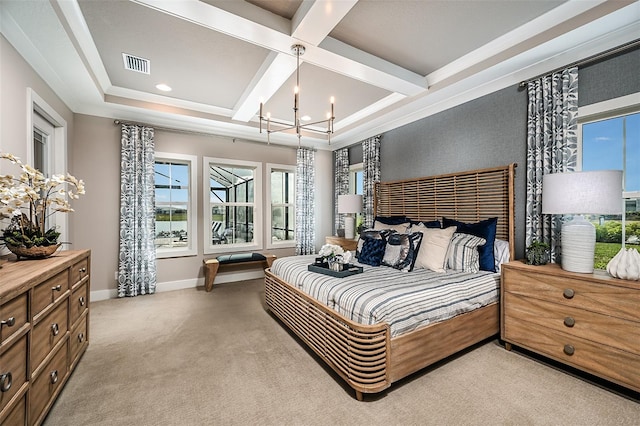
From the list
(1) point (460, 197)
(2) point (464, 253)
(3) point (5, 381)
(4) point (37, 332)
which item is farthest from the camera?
(1) point (460, 197)

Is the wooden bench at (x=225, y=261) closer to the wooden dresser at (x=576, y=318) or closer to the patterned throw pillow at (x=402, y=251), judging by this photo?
the patterned throw pillow at (x=402, y=251)

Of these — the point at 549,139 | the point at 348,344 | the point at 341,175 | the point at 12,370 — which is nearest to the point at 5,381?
the point at 12,370

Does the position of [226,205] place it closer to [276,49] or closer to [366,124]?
[366,124]

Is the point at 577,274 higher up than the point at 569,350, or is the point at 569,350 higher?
the point at 577,274

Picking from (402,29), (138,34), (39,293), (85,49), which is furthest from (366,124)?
(39,293)

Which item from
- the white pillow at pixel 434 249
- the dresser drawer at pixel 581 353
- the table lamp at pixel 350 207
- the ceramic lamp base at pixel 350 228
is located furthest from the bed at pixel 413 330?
the ceramic lamp base at pixel 350 228

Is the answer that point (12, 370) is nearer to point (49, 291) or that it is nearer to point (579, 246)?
point (49, 291)

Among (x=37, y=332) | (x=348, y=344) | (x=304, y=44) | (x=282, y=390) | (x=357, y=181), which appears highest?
(x=304, y=44)

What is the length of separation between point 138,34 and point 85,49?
60 centimetres

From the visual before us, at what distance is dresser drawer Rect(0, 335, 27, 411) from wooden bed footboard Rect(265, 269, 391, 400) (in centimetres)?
174

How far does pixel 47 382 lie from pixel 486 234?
12.2 feet

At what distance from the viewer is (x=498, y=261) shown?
9.48 ft

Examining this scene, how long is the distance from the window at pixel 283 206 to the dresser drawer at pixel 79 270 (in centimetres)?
329

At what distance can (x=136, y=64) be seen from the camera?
121 inches
